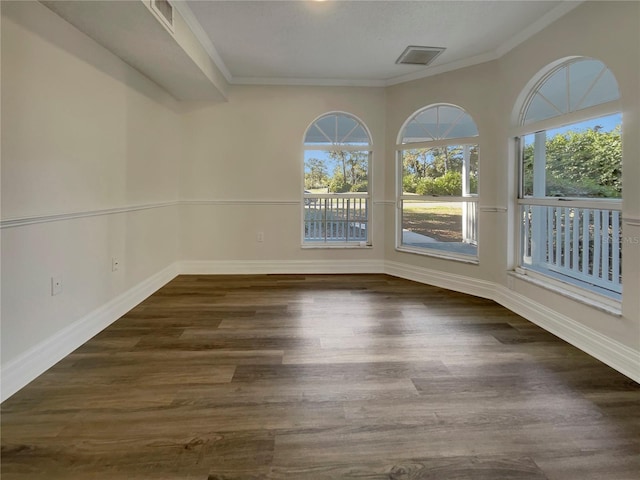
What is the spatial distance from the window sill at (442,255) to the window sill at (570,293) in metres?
0.54

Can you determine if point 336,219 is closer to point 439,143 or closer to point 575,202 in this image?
point 439,143

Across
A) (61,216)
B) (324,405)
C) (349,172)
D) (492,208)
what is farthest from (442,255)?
(61,216)

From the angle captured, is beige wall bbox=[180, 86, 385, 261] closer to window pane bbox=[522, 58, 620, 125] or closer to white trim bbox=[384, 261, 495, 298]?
white trim bbox=[384, 261, 495, 298]

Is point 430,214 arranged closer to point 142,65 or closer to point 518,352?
point 518,352

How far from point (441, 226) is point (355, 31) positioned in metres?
2.25

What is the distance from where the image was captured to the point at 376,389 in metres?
1.96

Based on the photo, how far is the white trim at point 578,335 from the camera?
7.03 ft

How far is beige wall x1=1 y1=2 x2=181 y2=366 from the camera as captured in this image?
6.33 ft

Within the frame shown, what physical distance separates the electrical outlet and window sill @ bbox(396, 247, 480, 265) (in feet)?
11.3

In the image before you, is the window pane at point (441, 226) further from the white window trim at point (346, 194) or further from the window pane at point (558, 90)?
the window pane at point (558, 90)

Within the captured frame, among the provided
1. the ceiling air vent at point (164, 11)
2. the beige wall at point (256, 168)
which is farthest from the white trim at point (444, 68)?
the ceiling air vent at point (164, 11)

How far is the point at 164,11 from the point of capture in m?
2.49

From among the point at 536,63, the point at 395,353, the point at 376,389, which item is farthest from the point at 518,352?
the point at 536,63

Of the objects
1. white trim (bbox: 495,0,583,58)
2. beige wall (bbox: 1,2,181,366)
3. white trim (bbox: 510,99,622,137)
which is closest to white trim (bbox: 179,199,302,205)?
beige wall (bbox: 1,2,181,366)
